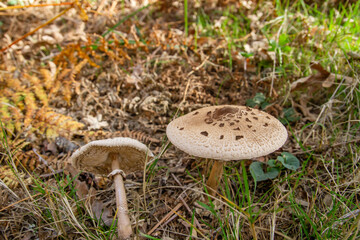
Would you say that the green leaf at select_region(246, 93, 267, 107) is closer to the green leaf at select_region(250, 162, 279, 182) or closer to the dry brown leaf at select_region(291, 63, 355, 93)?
the dry brown leaf at select_region(291, 63, 355, 93)

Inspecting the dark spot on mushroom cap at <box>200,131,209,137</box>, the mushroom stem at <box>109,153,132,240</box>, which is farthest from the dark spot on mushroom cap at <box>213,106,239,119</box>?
the mushroom stem at <box>109,153,132,240</box>

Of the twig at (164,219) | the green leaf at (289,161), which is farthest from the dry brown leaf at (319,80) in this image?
the twig at (164,219)

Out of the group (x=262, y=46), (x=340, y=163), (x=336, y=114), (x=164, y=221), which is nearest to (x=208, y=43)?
(x=262, y=46)

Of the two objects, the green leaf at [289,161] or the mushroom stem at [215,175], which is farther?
the green leaf at [289,161]

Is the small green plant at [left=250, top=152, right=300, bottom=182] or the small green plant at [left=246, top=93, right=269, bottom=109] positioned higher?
the small green plant at [left=246, top=93, right=269, bottom=109]

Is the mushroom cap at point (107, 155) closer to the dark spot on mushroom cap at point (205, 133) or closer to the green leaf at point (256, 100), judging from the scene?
the dark spot on mushroom cap at point (205, 133)

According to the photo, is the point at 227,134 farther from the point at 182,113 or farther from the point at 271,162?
the point at 182,113
